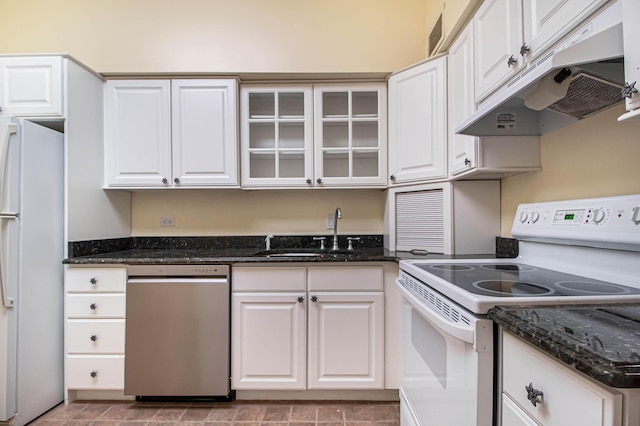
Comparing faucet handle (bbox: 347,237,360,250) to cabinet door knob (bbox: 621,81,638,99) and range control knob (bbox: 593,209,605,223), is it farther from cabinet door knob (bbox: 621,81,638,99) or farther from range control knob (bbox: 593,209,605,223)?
cabinet door knob (bbox: 621,81,638,99)

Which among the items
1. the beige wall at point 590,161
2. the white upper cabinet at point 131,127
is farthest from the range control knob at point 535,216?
the white upper cabinet at point 131,127

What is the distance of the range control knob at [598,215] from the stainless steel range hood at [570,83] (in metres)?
0.39

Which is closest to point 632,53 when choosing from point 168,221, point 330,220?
point 330,220

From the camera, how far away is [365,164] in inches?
89.7

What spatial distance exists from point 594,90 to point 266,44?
213 cm

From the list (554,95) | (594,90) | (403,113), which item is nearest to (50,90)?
(403,113)

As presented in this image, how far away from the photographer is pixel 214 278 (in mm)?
1807

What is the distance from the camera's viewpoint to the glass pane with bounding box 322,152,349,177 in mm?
2254

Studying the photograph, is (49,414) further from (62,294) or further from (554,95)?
(554,95)

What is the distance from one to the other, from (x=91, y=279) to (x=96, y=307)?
0.18 metres

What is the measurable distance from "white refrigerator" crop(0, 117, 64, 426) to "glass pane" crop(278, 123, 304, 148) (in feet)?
4.79

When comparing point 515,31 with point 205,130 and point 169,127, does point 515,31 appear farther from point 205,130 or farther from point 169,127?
point 169,127

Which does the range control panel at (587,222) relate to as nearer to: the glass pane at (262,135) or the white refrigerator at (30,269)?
the glass pane at (262,135)

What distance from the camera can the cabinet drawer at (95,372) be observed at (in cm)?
182
